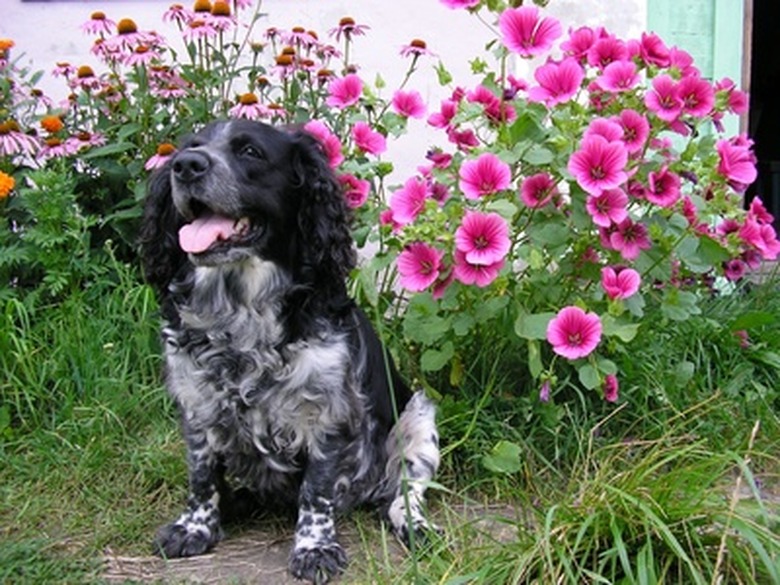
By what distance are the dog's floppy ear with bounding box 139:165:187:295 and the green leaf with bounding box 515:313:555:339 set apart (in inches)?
37.1

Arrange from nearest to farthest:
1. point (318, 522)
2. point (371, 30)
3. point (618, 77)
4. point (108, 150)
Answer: point (318, 522), point (618, 77), point (108, 150), point (371, 30)

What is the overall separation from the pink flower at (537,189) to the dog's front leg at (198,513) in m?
1.11

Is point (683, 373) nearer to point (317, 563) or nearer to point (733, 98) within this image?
point (733, 98)

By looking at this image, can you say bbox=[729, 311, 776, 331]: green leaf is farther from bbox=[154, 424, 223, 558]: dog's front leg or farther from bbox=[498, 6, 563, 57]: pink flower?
bbox=[154, 424, 223, 558]: dog's front leg

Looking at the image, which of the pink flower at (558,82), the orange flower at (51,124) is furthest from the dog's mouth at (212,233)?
the orange flower at (51,124)

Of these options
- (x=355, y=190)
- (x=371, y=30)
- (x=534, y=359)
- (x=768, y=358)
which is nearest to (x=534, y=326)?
(x=534, y=359)

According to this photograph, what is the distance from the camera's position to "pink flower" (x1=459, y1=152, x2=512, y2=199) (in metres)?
2.66

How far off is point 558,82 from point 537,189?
30cm

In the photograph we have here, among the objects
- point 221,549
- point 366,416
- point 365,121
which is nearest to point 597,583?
point 366,416

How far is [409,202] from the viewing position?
2785mm

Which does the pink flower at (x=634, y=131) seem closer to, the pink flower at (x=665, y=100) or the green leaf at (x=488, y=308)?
the pink flower at (x=665, y=100)

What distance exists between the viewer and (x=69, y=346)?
3.46m

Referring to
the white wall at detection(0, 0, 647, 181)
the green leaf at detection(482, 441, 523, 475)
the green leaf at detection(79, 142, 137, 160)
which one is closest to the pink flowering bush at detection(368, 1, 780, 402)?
the green leaf at detection(482, 441, 523, 475)

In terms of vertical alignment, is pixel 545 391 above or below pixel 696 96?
below
